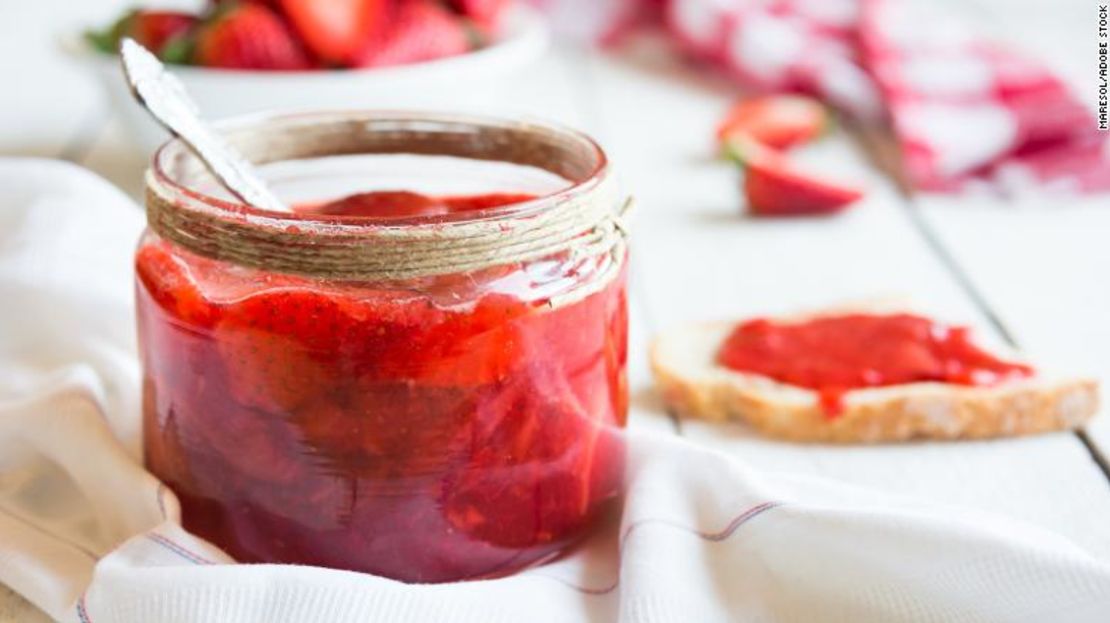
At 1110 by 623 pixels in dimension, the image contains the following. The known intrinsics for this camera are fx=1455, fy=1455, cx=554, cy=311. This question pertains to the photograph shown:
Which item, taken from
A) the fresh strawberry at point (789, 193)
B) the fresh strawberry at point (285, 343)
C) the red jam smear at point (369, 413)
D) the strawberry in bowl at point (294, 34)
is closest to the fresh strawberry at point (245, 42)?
the strawberry in bowl at point (294, 34)

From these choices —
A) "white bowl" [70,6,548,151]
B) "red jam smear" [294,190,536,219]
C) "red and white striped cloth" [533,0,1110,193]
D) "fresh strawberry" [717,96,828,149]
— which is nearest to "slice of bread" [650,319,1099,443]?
"red jam smear" [294,190,536,219]

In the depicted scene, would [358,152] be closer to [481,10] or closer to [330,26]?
[330,26]

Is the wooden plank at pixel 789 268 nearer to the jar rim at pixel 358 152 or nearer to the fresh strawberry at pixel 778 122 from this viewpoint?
the fresh strawberry at pixel 778 122

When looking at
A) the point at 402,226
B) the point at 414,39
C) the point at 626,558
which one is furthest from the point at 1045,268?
the point at 402,226

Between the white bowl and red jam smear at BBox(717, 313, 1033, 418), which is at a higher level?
red jam smear at BBox(717, 313, 1033, 418)

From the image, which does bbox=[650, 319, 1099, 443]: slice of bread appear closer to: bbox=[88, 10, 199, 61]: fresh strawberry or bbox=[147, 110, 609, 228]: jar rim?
bbox=[147, 110, 609, 228]: jar rim
